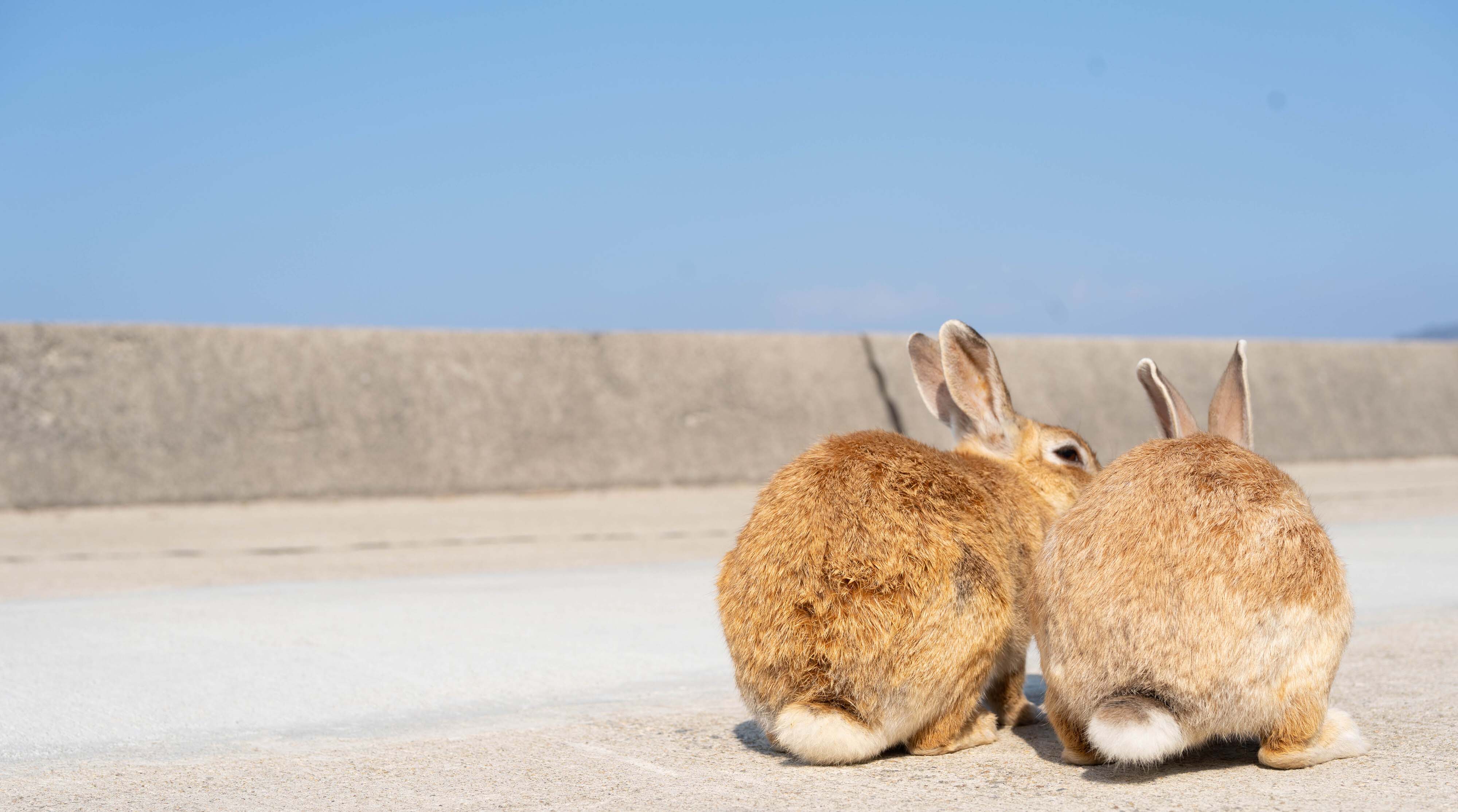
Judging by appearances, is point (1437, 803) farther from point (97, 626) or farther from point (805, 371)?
point (805, 371)

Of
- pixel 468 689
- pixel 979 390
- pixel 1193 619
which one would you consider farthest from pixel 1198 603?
pixel 468 689

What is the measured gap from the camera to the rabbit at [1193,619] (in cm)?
254

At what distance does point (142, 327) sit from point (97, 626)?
4.17 meters

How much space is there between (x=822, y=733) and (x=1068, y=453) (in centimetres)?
138

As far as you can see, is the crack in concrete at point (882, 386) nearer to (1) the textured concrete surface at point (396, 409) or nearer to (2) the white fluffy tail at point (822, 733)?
(1) the textured concrete surface at point (396, 409)

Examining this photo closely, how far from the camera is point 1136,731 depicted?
2.47m

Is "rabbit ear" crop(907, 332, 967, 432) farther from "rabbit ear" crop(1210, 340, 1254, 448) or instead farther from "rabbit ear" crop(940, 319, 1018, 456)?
"rabbit ear" crop(1210, 340, 1254, 448)

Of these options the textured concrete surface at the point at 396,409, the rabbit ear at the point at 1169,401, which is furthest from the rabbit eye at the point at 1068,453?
the textured concrete surface at the point at 396,409

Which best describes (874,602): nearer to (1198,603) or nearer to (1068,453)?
(1198,603)

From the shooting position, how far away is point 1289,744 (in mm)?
2682

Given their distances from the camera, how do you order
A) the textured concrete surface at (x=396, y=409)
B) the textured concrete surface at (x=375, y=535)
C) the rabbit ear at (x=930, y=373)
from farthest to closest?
the textured concrete surface at (x=396, y=409)
the textured concrete surface at (x=375, y=535)
the rabbit ear at (x=930, y=373)

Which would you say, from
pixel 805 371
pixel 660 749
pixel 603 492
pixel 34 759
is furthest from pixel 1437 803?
pixel 805 371

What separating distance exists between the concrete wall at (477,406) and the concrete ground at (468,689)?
31.1 inches

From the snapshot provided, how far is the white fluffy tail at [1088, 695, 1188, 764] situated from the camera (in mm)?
2461
